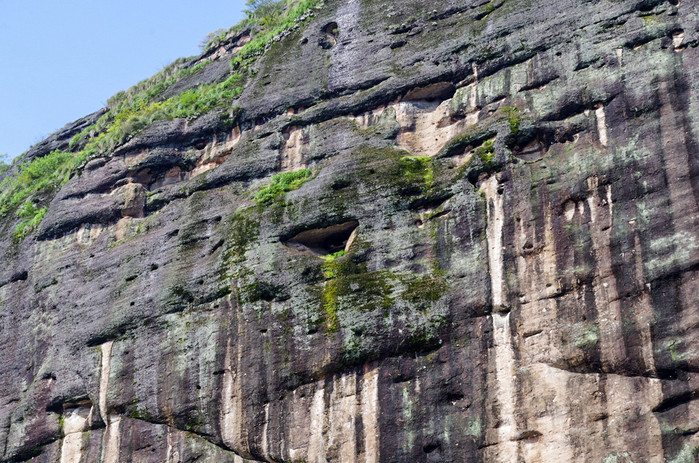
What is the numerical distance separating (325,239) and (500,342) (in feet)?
20.2

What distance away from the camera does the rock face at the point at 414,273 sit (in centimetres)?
1944

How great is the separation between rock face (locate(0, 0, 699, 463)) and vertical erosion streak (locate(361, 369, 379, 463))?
0.04 m

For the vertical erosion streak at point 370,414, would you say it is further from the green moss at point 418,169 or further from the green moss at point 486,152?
the green moss at point 486,152

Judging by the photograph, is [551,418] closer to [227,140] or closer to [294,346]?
[294,346]

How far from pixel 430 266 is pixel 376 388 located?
10.7ft

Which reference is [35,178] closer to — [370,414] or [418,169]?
[418,169]

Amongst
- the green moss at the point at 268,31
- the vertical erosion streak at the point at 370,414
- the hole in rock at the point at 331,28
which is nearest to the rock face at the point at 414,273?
the vertical erosion streak at the point at 370,414

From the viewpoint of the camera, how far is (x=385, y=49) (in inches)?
1145

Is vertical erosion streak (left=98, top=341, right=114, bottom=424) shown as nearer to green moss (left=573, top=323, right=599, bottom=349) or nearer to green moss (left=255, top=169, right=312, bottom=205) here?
green moss (left=255, top=169, right=312, bottom=205)

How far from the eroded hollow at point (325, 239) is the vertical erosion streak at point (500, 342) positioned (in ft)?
12.3

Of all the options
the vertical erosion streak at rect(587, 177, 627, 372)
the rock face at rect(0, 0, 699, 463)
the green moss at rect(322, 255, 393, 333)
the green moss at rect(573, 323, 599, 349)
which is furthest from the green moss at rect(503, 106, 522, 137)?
the green moss at rect(573, 323, 599, 349)

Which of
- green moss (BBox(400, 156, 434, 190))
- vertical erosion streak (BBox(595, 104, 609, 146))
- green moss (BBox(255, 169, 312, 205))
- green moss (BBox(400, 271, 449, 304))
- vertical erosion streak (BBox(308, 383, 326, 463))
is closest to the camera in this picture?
vertical erosion streak (BBox(308, 383, 326, 463))

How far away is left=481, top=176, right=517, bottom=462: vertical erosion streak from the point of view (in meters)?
19.4

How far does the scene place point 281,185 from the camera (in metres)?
25.7
